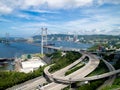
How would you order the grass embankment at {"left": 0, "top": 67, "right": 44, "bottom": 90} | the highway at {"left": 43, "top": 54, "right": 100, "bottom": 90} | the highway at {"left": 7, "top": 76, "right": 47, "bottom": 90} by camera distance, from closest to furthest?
the highway at {"left": 43, "top": 54, "right": 100, "bottom": 90} → the highway at {"left": 7, "top": 76, "right": 47, "bottom": 90} → the grass embankment at {"left": 0, "top": 67, "right": 44, "bottom": 90}

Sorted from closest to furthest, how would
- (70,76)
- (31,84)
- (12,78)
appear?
(31,84) < (70,76) < (12,78)

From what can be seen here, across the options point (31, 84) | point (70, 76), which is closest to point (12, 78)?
point (31, 84)

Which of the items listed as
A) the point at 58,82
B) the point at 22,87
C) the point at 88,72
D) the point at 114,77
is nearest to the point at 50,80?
the point at 58,82

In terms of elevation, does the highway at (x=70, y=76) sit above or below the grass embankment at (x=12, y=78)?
above

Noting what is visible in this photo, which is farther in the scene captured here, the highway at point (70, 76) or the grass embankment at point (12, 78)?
the grass embankment at point (12, 78)

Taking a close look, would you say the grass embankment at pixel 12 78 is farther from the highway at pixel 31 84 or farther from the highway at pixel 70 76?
the highway at pixel 70 76

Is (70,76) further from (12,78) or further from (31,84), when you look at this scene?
(12,78)

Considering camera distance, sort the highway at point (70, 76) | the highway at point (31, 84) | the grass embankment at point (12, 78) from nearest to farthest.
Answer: the highway at point (70, 76) → the highway at point (31, 84) → the grass embankment at point (12, 78)

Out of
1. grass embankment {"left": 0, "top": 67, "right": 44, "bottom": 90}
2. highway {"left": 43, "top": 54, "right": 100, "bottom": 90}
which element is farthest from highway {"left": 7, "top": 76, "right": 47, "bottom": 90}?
highway {"left": 43, "top": 54, "right": 100, "bottom": 90}

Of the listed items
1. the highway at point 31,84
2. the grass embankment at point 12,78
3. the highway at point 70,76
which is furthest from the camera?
the grass embankment at point 12,78

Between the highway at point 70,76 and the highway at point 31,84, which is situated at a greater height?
the highway at point 70,76

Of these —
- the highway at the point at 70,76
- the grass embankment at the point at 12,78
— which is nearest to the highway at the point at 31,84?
the grass embankment at the point at 12,78

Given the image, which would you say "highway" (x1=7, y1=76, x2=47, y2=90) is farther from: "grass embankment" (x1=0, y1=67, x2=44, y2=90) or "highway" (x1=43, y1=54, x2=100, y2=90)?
"highway" (x1=43, y1=54, x2=100, y2=90)
